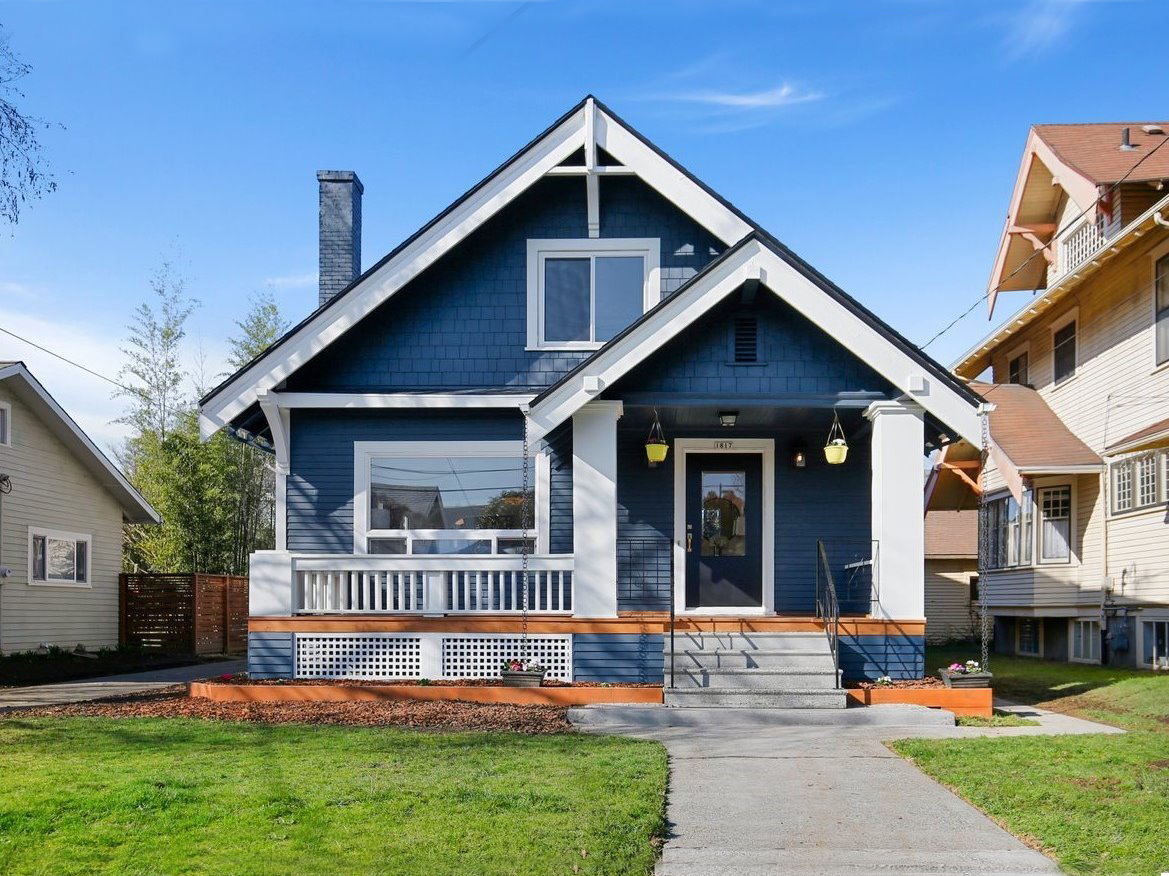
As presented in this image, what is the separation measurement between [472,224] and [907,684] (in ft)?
24.0

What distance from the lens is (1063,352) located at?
70.3 ft

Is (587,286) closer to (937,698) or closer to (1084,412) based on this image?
(937,698)

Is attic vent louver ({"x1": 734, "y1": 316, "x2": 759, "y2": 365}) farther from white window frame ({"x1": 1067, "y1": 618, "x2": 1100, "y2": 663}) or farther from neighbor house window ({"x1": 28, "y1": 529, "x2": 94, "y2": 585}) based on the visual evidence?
neighbor house window ({"x1": 28, "y1": 529, "x2": 94, "y2": 585})

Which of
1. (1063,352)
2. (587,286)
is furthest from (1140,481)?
(587,286)

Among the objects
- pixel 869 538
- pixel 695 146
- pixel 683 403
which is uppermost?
pixel 695 146

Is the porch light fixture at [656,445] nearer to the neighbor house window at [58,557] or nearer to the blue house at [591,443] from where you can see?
the blue house at [591,443]

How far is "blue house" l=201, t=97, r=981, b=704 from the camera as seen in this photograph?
1234cm

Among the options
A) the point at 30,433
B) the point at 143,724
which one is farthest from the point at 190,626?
the point at 143,724

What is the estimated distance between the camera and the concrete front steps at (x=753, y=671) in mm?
11320

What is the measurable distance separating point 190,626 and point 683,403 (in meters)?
15.6

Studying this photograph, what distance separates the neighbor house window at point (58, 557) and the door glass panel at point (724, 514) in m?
13.8

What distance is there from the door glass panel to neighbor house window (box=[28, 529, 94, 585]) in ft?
45.2

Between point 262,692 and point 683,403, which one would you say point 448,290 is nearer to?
point 683,403

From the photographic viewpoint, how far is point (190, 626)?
24.0 metres
